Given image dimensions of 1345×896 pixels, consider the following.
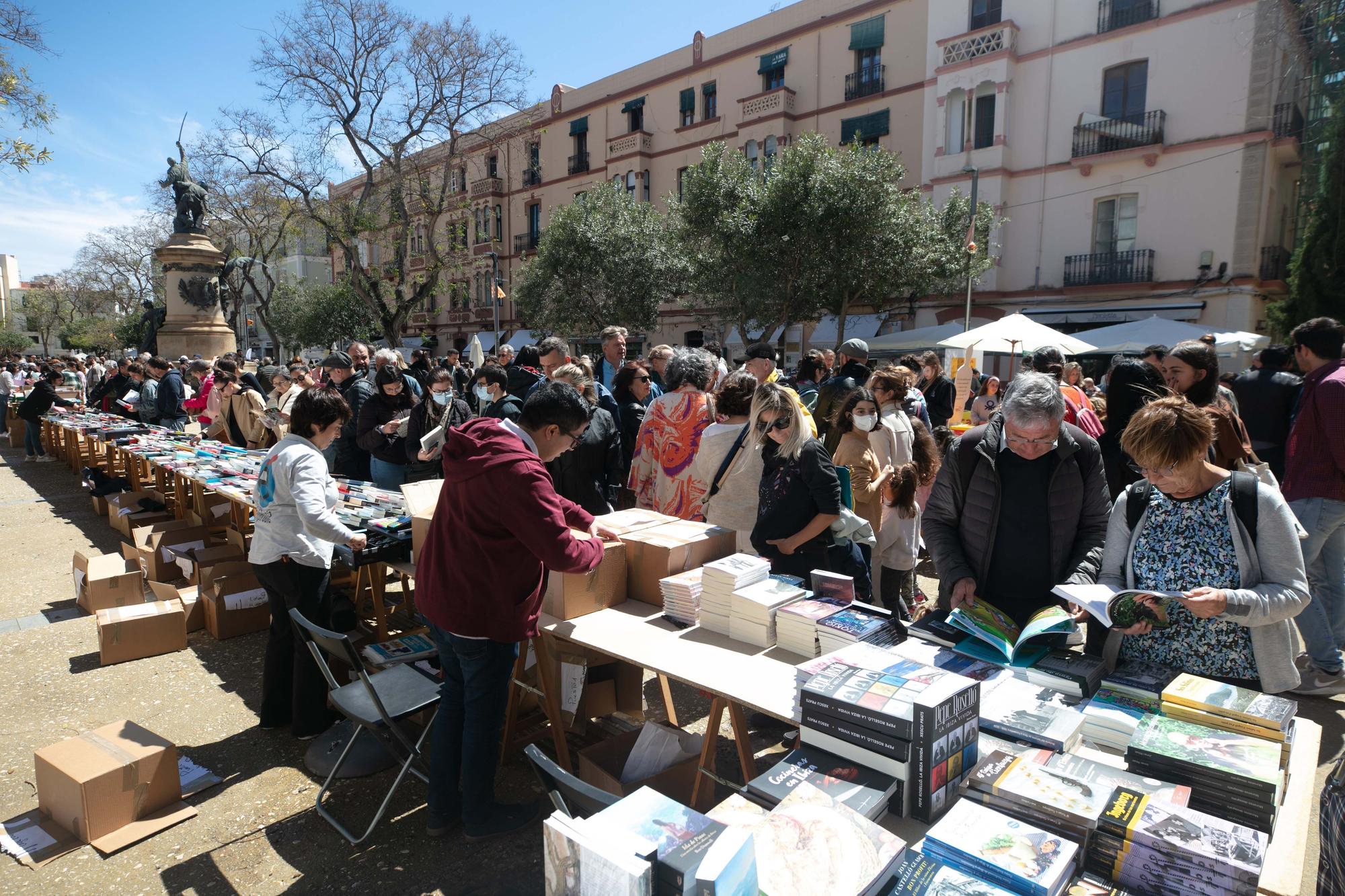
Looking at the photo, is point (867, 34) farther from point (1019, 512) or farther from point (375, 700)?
point (375, 700)

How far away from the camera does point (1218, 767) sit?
1.57 metres

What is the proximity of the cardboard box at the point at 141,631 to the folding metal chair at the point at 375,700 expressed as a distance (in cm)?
192

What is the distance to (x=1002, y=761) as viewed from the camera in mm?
1676

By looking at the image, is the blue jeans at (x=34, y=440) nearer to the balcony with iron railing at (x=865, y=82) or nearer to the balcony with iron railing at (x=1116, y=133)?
the balcony with iron railing at (x=865, y=82)

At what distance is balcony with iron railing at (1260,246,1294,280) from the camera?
16.0 m

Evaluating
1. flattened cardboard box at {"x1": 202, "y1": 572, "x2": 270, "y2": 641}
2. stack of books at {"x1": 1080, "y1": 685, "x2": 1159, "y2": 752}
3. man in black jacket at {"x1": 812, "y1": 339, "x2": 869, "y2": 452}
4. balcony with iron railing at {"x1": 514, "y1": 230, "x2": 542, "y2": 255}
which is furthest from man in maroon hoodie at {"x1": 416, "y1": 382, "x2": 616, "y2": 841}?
balcony with iron railing at {"x1": 514, "y1": 230, "x2": 542, "y2": 255}

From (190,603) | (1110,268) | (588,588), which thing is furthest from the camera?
(1110,268)

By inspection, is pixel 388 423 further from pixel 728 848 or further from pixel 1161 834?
pixel 1161 834

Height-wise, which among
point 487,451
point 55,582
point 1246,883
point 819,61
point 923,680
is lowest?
point 55,582

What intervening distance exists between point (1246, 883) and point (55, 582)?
7.76 metres

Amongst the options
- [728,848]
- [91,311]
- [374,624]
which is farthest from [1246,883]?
[91,311]

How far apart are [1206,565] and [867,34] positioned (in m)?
23.3

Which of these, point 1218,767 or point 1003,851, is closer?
point 1003,851

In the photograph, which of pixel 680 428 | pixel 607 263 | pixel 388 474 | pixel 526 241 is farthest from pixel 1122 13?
pixel 526 241
